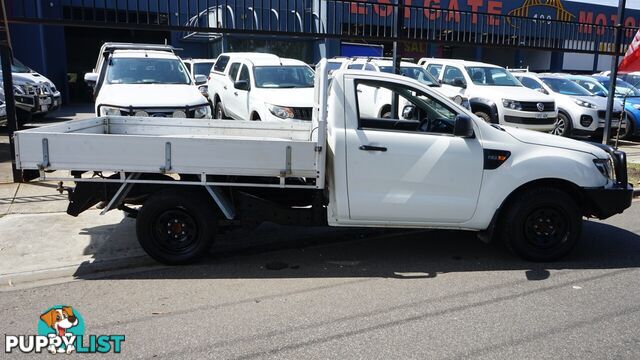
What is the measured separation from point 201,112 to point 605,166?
623 cm

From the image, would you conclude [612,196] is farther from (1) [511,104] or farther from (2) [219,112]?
(2) [219,112]

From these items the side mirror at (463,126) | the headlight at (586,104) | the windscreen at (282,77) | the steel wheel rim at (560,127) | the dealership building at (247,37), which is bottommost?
the steel wheel rim at (560,127)

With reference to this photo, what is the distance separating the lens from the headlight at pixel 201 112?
9.20 m

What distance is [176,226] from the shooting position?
534 cm

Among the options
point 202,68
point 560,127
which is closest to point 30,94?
point 202,68

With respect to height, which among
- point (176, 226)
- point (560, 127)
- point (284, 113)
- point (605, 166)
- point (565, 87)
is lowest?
point (560, 127)

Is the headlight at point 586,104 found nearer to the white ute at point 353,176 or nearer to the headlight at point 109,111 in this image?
the white ute at point 353,176

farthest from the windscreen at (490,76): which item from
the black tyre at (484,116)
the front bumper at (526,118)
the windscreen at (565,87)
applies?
the windscreen at (565,87)

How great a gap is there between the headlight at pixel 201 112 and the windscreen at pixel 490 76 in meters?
7.75

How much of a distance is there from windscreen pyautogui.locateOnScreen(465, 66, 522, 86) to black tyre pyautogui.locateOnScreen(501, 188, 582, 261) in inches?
365

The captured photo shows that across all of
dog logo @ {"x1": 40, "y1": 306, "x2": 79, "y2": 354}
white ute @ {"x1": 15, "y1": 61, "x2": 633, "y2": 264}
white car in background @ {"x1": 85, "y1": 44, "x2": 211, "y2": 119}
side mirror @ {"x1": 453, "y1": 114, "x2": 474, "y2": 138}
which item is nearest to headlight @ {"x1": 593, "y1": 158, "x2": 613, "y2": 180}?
white ute @ {"x1": 15, "y1": 61, "x2": 633, "y2": 264}

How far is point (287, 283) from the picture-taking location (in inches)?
197

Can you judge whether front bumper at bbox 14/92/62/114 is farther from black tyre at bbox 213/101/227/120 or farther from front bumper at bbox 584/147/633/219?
front bumper at bbox 584/147/633/219

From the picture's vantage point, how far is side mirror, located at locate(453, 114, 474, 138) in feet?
Answer: 17.1
